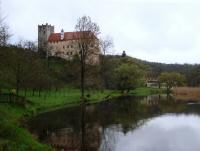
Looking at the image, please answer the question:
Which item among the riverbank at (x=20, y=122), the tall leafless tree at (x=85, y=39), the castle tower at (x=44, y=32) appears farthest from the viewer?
the castle tower at (x=44, y=32)

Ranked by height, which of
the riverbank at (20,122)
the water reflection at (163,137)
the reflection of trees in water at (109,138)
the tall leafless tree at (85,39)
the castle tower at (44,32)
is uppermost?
the castle tower at (44,32)

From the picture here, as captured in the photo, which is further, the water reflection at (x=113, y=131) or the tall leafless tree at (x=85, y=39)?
the tall leafless tree at (x=85, y=39)

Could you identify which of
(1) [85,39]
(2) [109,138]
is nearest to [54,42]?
(1) [85,39]

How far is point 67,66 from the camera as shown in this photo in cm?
12362

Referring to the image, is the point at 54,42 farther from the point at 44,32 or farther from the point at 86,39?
the point at 86,39

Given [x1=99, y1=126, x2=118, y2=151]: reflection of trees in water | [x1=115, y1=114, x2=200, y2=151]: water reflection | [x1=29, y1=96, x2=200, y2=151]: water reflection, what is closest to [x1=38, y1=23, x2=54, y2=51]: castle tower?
[x1=29, y1=96, x2=200, y2=151]: water reflection

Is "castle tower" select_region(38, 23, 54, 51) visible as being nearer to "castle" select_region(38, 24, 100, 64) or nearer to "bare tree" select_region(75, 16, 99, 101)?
"castle" select_region(38, 24, 100, 64)

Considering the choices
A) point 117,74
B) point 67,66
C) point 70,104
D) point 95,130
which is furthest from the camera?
point 67,66

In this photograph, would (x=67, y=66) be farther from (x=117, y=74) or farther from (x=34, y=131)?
(x=34, y=131)

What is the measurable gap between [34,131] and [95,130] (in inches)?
248

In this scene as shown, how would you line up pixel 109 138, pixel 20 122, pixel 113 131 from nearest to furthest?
pixel 109 138 < pixel 113 131 < pixel 20 122

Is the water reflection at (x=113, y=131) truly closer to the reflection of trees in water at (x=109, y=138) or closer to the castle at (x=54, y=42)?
the reflection of trees in water at (x=109, y=138)

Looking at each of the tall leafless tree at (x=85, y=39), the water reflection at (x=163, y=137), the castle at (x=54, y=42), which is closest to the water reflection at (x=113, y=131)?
the water reflection at (x=163, y=137)

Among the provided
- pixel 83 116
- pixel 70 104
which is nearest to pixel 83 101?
pixel 70 104
